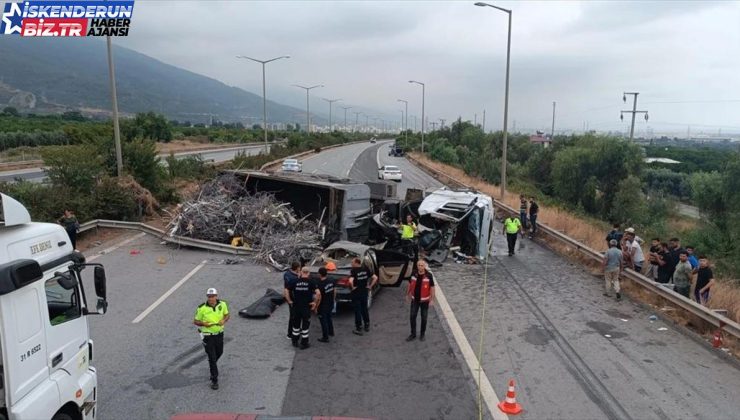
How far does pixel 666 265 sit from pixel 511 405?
7299mm

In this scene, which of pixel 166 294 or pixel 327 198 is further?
pixel 327 198

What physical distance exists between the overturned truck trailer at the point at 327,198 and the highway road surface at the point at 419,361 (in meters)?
4.03

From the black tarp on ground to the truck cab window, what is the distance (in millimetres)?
4820

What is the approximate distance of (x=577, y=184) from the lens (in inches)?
1622

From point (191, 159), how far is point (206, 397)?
917 inches

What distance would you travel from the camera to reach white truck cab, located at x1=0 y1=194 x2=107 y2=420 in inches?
174

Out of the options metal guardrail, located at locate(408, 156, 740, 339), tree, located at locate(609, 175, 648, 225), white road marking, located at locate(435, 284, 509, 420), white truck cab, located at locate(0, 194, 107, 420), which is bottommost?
tree, located at locate(609, 175, 648, 225)

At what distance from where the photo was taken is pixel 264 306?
10641 millimetres

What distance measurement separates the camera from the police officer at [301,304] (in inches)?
344

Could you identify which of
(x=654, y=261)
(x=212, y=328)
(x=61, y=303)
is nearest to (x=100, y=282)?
(x=61, y=303)

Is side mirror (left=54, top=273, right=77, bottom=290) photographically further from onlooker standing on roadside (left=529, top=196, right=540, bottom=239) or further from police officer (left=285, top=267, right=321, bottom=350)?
onlooker standing on roadside (left=529, top=196, right=540, bottom=239)

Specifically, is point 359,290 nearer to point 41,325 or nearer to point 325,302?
point 325,302

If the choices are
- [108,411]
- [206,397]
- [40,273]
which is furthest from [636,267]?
[40,273]

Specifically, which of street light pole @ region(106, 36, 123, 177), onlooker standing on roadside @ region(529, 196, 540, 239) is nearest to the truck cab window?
street light pole @ region(106, 36, 123, 177)
